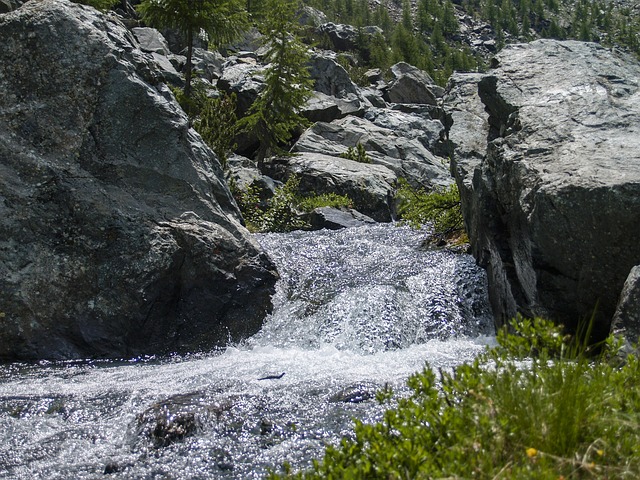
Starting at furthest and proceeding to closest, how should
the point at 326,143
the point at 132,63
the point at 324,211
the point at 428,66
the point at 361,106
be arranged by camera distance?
the point at 428,66 < the point at 361,106 < the point at 326,143 < the point at 324,211 < the point at 132,63

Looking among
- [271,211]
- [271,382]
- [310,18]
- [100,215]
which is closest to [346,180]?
[271,211]

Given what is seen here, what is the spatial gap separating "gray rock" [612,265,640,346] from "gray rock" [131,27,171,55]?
27.7 metres

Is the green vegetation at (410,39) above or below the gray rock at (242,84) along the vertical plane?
above

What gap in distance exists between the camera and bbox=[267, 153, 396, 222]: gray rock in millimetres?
20562

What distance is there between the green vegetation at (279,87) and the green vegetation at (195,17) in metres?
4.50

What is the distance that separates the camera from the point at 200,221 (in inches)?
404

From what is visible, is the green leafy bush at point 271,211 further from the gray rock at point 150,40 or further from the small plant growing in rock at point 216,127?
the gray rock at point 150,40

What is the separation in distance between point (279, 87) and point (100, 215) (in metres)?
16.0

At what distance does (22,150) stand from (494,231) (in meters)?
7.61

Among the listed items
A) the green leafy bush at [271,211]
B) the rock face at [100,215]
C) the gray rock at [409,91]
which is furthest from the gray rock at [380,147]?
the gray rock at [409,91]

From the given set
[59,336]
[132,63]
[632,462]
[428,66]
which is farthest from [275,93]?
[428,66]

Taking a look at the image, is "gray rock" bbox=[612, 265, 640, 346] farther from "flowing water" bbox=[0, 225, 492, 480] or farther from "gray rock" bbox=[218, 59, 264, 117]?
"gray rock" bbox=[218, 59, 264, 117]

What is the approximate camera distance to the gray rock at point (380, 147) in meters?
26.1

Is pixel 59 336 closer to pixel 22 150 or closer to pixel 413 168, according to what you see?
pixel 22 150
